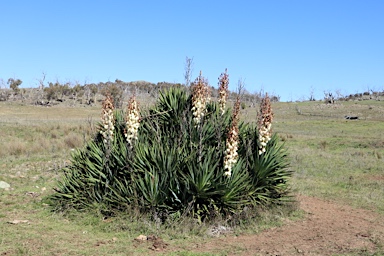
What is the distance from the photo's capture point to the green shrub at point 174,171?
895 centimetres

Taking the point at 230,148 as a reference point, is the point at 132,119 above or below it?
above

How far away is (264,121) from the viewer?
9.45m

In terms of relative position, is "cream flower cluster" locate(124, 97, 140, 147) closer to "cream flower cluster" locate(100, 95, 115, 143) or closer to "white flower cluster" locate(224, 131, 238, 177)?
"cream flower cluster" locate(100, 95, 115, 143)

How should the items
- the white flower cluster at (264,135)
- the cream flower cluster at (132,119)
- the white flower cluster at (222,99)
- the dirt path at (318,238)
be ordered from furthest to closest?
the white flower cluster at (222,99)
the white flower cluster at (264,135)
the cream flower cluster at (132,119)
the dirt path at (318,238)

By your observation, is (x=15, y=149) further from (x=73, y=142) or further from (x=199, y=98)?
(x=199, y=98)

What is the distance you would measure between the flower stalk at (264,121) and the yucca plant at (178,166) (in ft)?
0.35

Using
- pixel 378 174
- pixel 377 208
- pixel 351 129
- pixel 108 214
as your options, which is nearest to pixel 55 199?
pixel 108 214

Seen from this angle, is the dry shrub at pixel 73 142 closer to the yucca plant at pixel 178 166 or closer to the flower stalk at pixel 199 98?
the yucca plant at pixel 178 166

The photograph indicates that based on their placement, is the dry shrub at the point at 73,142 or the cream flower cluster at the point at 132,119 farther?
the dry shrub at the point at 73,142

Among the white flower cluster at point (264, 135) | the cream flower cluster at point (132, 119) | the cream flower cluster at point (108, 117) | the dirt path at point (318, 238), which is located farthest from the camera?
the white flower cluster at point (264, 135)

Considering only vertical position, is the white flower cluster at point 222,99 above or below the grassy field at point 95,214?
above

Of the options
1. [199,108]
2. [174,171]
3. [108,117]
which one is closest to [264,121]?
[199,108]

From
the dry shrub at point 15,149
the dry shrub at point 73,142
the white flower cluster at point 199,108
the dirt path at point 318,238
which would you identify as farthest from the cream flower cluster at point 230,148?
the dry shrub at point 73,142

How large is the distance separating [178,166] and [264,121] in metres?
2.11
